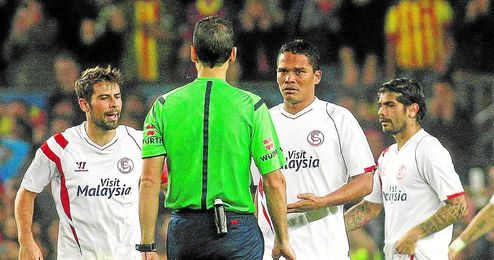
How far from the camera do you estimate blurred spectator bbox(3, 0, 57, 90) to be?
49.1ft

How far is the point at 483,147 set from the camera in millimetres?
13227

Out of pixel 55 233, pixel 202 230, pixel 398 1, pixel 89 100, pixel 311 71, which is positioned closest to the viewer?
pixel 202 230

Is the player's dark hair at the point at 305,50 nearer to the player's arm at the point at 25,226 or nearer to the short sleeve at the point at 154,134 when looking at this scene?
the short sleeve at the point at 154,134

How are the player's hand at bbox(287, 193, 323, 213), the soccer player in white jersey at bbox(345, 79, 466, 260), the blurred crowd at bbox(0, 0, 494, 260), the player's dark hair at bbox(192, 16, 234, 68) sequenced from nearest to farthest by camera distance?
A: the player's dark hair at bbox(192, 16, 234, 68) → the player's hand at bbox(287, 193, 323, 213) → the soccer player in white jersey at bbox(345, 79, 466, 260) → the blurred crowd at bbox(0, 0, 494, 260)

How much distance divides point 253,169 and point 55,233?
16.4 feet

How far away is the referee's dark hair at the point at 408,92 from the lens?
891cm

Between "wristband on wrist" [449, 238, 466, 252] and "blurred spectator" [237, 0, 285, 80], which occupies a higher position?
"blurred spectator" [237, 0, 285, 80]

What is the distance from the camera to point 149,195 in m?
Answer: 6.57

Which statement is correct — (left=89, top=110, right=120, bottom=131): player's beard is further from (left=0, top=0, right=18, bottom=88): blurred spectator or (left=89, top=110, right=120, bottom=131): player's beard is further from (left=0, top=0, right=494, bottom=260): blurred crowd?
(left=0, top=0, right=18, bottom=88): blurred spectator

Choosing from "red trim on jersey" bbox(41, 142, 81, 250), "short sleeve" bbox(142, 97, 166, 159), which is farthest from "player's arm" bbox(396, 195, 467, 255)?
"short sleeve" bbox(142, 97, 166, 159)

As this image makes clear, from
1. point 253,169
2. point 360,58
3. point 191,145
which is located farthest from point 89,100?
point 360,58

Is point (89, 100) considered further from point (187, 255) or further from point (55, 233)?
point (55, 233)

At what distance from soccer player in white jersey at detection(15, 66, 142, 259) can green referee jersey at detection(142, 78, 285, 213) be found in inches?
70.9

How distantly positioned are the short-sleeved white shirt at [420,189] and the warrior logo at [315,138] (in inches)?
36.3
